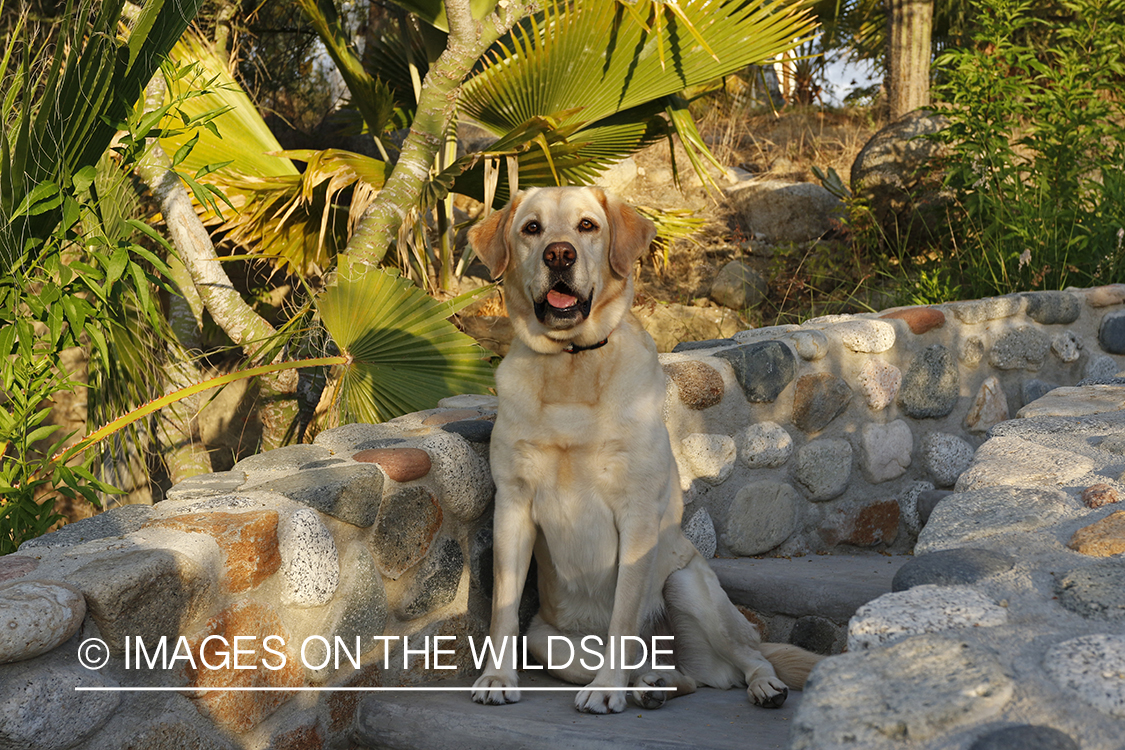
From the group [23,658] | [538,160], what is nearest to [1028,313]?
[538,160]

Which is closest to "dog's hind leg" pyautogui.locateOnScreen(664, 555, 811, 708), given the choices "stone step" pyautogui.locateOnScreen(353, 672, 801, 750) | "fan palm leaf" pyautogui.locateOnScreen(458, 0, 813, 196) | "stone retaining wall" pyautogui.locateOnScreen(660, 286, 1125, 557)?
"stone step" pyautogui.locateOnScreen(353, 672, 801, 750)

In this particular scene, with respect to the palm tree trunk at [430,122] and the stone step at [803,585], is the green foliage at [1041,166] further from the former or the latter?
the palm tree trunk at [430,122]

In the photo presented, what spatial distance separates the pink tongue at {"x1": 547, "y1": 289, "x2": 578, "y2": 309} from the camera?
7.64 ft

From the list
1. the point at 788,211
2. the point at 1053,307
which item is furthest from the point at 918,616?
the point at 788,211

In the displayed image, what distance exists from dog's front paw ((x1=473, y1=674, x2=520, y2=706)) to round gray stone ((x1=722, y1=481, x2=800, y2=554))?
1224 millimetres

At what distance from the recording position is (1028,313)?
12.9 feet

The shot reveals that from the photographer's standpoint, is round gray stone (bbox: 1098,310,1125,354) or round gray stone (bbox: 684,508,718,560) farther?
round gray stone (bbox: 1098,310,1125,354)

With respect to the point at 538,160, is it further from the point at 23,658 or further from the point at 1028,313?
the point at 23,658

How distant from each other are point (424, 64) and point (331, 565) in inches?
186

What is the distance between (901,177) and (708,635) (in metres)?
5.33

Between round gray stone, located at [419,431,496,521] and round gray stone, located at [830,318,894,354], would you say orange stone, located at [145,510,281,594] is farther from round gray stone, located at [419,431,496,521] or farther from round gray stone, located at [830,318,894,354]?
round gray stone, located at [830,318,894,354]

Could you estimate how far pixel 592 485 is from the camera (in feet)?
7.52

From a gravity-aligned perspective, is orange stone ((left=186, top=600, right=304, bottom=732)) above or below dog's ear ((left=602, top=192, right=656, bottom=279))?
below

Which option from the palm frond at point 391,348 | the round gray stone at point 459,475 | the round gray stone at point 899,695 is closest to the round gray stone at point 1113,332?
the palm frond at point 391,348
